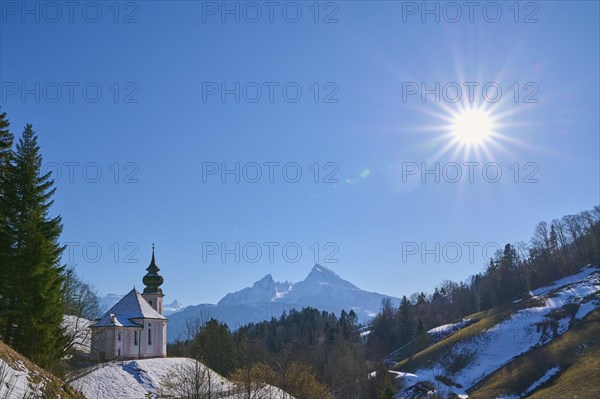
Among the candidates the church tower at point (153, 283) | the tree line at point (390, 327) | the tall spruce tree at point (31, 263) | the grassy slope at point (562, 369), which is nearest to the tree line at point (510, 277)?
the tree line at point (390, 327)

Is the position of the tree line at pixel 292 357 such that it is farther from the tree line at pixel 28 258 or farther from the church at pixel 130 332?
the tree line at pixel 28 258

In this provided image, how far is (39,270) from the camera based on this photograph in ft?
91.6

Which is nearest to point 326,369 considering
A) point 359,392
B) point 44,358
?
point 359,392

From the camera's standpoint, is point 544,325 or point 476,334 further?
point 476,334

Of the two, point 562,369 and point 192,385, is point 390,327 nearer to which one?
point 562,369

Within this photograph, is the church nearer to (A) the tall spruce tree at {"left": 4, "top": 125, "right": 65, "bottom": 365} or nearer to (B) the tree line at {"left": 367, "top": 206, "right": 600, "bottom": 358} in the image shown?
(A) the tall spruce tree at {"left": 4, "top": 125, "right": 65, "bottom": 365}

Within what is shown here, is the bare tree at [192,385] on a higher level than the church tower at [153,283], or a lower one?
lower

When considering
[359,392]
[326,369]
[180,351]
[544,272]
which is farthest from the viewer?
[544,272]

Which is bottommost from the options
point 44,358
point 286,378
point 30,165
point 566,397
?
point 566,397

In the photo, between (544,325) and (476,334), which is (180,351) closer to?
(476,334)

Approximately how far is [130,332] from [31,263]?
26771 millimetres

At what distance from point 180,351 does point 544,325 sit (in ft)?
179

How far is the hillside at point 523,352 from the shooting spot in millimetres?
57438

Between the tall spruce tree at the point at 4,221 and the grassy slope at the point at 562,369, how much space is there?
47756 mm
